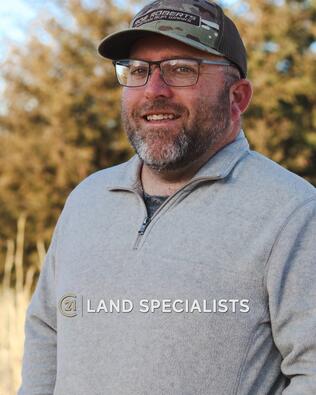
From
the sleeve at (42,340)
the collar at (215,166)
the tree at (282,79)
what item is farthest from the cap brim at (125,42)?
the tree at (282,79)

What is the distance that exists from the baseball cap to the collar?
24cm

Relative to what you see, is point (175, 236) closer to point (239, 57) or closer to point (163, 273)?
point (163, 273)

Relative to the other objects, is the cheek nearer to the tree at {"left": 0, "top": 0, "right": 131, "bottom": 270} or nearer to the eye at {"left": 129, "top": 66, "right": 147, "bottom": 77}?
the eye at {"left": 129, "top": 66, "right": 147, "bottom": 77}

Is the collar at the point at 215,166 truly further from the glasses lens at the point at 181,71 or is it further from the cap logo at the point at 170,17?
the cap logo at the point at 170,17

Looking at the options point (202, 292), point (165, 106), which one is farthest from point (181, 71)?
point (202, 292)

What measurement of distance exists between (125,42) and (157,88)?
0.21 m

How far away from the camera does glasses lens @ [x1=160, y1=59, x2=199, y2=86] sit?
6.45 ft

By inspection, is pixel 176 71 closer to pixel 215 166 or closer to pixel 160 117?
pixel 160 117

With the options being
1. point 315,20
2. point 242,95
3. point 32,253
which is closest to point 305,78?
point 315,20

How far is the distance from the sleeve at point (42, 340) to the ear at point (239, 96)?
70 centimetres

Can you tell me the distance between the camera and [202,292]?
1.78m

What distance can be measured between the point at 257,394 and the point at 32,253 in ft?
30.9

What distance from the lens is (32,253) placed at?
10.9 metres

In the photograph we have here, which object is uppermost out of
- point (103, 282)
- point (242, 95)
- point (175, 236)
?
point (242, 95)
